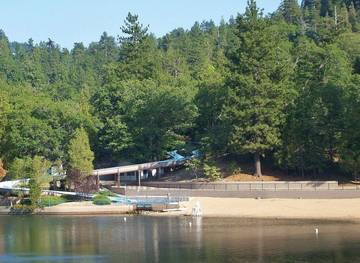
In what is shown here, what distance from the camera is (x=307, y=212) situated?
70125 mm

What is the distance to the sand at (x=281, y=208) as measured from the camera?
226ft

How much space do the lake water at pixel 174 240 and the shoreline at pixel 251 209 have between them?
3.01 m

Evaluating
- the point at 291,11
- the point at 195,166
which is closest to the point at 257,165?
the point at 195,166

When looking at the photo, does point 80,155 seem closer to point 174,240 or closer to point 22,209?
point 22,209

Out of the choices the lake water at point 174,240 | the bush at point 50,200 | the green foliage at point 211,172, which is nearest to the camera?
the lake water at point 174,240

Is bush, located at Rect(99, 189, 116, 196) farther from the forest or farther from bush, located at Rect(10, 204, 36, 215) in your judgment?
bush, located at Rect(10, 204, 36, 215)

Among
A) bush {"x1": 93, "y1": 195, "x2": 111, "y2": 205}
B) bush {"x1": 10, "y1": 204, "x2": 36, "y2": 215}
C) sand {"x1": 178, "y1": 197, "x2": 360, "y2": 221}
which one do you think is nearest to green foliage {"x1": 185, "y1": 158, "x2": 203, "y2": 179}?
sand {"x1": 178, "y1": 197, "x2": 360, "y2": 221}

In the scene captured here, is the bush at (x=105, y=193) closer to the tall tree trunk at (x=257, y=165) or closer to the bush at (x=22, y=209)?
the bush at (x=22, y=209)

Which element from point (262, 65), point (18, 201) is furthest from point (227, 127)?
point (18, 201)

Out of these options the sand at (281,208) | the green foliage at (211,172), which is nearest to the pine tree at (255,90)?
the green foliage at (211,172)

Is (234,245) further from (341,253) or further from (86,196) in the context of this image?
(86,196)

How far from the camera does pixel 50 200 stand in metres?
78.4

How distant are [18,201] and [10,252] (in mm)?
24395

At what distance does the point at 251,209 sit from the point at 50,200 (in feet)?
61.4
